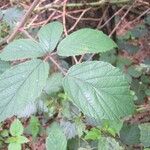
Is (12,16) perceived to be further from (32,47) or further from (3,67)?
(32,47)

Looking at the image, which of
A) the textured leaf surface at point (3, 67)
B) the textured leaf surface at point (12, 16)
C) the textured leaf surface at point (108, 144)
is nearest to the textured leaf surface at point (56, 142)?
the textured leaf surface at point (108, 144)

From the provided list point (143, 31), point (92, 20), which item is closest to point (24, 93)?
point (92, 20)

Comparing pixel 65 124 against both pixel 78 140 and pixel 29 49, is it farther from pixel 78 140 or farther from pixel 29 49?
pixel 29 49

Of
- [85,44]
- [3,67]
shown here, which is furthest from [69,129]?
[85,44]

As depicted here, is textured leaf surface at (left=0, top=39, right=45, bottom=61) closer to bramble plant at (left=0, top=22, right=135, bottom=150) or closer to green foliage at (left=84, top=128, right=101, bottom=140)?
bramble plant at (left=0, top=22, right=135, bottom=150)

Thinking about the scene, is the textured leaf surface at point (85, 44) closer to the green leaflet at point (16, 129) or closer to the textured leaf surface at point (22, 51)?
the textured leaf surface at point (22, 51)

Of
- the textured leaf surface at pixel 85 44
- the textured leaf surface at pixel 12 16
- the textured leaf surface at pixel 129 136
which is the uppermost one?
the textured leaf surface at pixel 12 16
